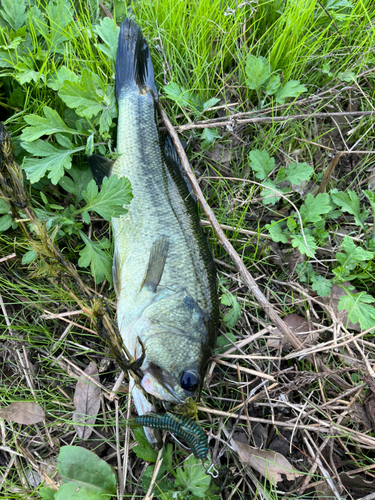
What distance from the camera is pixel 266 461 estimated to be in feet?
8.04

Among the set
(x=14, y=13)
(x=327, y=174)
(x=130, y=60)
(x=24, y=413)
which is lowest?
(x=24, y=413)

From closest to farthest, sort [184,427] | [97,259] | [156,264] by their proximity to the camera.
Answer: [184,427] → [156,264] → [97,259]

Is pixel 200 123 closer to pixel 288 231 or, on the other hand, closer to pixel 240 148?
pixel 240 148

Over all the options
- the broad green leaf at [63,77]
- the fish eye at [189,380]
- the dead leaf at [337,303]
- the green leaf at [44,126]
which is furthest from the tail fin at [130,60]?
the dead leaf at [337,303]

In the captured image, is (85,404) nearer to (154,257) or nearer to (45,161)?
(154,257)

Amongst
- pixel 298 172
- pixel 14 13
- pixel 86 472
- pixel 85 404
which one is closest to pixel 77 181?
pixel 14 13

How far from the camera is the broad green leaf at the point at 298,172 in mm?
3002

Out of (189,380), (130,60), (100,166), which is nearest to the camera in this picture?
(189,380)

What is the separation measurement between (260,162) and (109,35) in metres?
1.67

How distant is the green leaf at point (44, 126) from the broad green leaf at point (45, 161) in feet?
0.17

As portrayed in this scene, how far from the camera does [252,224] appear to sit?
3.26 m

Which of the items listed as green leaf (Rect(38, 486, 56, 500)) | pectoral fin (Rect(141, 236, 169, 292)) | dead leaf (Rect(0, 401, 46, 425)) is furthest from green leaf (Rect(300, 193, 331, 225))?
green leaf (Rect(38, 486, 56, 500))

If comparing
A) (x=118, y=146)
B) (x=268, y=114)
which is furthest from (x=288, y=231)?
(x=118, y=146)

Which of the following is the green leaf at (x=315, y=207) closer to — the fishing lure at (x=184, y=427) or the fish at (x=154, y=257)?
the fish at (x=154, y=257)
